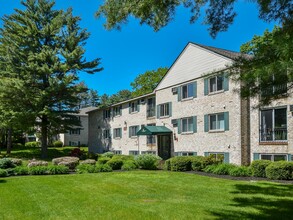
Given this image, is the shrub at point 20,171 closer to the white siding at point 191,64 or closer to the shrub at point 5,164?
the shrub at point 5,164

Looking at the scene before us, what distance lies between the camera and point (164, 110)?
2705 cm

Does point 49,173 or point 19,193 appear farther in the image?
point 49,173

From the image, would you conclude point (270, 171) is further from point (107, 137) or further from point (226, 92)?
point (107, 137)

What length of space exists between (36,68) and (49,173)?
16250 millimetres

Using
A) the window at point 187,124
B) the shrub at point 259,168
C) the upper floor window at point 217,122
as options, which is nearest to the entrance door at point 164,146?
the window at point 187,124

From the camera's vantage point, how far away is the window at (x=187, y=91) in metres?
23.8

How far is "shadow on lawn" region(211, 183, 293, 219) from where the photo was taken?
7.50 meters

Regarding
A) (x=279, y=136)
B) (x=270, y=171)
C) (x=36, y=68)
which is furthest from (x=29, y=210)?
(x=36, y=68)

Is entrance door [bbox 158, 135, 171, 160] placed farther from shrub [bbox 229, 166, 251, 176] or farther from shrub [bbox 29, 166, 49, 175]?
shrub [bbox 29, 166, 49, 175]

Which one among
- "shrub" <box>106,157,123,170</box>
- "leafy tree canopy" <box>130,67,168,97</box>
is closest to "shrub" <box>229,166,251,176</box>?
"shrub" <box>106,157,123,170</box>

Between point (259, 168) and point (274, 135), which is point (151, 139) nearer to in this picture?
point (274, 135)

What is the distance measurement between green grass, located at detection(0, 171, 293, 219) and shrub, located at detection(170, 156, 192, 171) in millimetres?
5049

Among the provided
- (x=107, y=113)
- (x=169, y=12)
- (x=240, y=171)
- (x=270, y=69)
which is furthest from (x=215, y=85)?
(x=107, y=113)

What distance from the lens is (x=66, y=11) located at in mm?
33250
